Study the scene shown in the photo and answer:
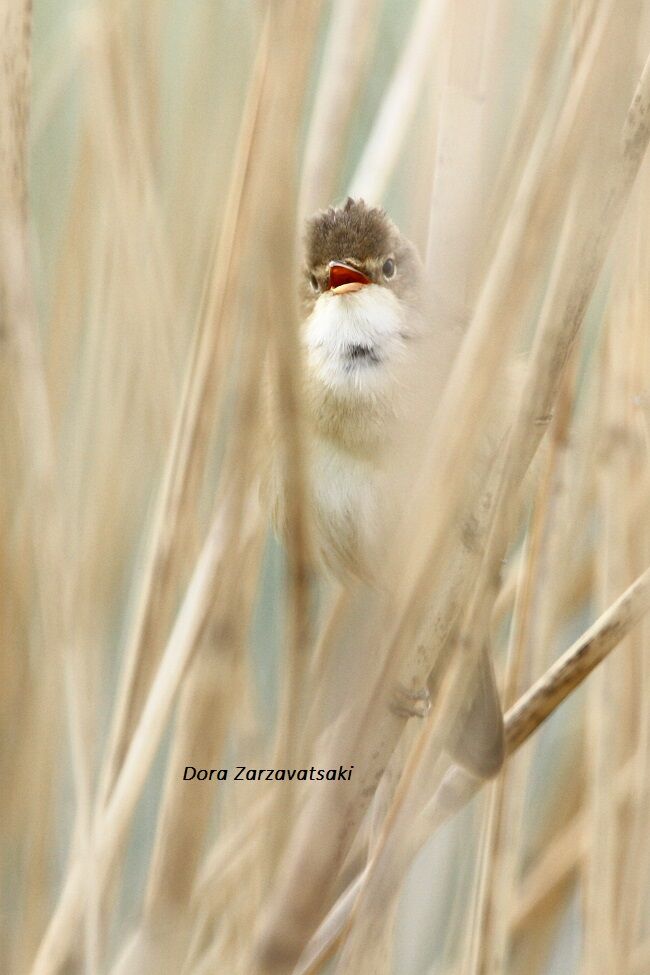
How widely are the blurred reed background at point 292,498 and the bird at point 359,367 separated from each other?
0.15 feet

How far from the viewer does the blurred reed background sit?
25.7 inches

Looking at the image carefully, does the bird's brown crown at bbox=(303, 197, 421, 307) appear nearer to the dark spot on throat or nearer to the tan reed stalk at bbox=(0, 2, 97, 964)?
the dark spot on throat

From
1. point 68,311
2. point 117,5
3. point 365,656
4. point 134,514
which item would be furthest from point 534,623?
point 117,5

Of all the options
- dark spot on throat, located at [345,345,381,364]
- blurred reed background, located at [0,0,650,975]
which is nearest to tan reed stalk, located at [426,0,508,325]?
blurred reed background, located at [0,0,650,975]

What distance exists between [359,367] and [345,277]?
0.09 m

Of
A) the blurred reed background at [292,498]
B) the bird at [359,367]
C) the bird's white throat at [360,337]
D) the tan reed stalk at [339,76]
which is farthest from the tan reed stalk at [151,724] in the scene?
the tan reed stalk at [339,76]

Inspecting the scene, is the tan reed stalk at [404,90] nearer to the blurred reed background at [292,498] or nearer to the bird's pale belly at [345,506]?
the blurred reed background at [292,498]

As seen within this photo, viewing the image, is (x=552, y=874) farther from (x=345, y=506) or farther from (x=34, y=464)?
(x=34, y=464)

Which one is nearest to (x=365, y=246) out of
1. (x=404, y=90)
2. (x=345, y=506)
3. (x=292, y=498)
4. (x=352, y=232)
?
(x=352, y=232)

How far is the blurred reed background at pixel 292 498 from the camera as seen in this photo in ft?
2.14

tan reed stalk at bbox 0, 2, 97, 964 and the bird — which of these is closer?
tan reed stalk at bbox 0, 2, 97, 964

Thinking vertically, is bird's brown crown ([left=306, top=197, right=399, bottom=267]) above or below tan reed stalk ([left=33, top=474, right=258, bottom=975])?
above

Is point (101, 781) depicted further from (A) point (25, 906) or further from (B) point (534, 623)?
(B) point (534, 623)

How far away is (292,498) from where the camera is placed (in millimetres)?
705
